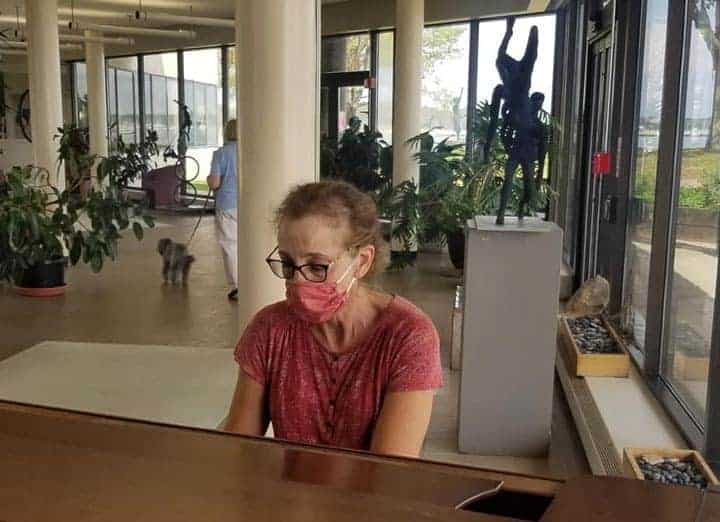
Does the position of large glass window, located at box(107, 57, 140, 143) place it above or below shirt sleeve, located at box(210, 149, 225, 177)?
above

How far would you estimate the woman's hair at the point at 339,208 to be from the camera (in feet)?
5.49

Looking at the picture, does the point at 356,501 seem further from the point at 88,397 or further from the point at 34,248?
the point at 34,248

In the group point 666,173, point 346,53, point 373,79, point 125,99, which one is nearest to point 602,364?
point 666,173

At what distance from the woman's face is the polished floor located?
27cm

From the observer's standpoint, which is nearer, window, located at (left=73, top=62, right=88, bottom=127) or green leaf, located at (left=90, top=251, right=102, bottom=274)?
green leaf, located at (left=90, top=251, right=102, bottom=274)

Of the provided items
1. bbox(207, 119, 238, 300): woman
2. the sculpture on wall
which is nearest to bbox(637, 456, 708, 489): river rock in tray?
the sculpture on wall

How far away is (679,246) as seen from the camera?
383cm

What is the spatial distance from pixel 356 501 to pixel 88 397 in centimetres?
A: 361

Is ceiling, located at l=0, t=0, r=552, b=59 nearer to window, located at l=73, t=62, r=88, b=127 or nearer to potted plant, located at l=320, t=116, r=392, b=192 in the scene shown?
window, located at l=73, t=62, r=88, b=127

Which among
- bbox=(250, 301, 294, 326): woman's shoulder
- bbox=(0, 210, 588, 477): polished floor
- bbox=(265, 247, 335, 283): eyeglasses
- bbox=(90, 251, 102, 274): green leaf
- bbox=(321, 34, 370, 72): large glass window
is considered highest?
bbox=(321, 34, 370, 72): large glass window

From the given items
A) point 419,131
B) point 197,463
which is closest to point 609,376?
point 197,463

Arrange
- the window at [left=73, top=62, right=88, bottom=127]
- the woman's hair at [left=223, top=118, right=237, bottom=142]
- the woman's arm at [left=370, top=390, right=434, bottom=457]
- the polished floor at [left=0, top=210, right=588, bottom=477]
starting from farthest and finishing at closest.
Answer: the window at [left=73, top=62, right=88, bottom=127] → the woman's hair at [left=223, top=118, right=237, bottom=142] → the polished floor at [left=0, top=210, right=588, bottom=477] → the woman's arm at [left=370, top=390, right=434, bottom=457]

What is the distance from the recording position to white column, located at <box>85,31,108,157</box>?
13.9 metres

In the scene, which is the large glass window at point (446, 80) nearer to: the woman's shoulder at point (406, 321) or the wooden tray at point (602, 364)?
the wooden tray at point (602, 364)
